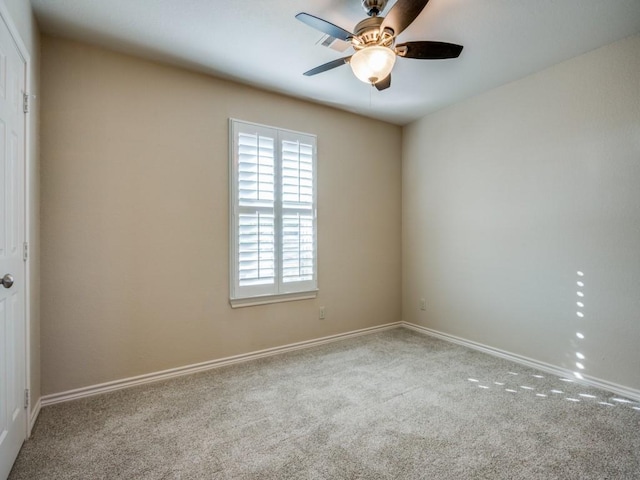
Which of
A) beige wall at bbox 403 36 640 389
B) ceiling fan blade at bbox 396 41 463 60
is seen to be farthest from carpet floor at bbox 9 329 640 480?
ceiling fan blade at bbox 396 41 463 60

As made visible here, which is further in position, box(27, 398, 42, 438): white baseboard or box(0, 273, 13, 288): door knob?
box(27, 398, 42, 438): white baseboard

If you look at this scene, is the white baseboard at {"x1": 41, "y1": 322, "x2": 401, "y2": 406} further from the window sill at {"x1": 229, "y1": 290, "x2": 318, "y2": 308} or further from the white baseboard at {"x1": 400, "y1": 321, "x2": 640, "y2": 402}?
the white baseboard at {"x1": 400, "y1": 321, "x2": 640, "y2": 402}

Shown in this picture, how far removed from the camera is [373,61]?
197 cm

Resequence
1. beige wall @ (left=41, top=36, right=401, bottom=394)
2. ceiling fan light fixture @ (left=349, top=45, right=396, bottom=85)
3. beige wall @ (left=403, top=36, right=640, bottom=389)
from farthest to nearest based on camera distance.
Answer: beige wall @ (left=403, top=36, right=640, bottom=389) → beige wall @ (left=41, top=36, right=401, bottom=394) → ceiling fan light fixture @ (left=349, top=45, right=396, bottom=85)

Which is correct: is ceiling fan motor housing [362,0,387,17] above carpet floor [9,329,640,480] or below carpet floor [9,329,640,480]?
above

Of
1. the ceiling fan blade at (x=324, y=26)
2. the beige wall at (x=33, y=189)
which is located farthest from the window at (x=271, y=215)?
the ceiling fan blade at (x=324, y=26)

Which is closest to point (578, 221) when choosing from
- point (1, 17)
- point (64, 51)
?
point (1, 17)

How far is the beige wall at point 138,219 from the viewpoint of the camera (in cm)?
249

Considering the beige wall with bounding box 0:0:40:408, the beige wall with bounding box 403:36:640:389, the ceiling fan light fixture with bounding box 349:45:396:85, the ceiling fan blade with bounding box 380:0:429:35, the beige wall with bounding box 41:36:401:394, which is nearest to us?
the ceiling fan blade with bounding box 380:0:429:35

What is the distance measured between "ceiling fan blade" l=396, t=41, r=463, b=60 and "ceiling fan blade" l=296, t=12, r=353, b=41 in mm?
352

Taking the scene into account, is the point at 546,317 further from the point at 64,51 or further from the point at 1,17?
the point at 64,51

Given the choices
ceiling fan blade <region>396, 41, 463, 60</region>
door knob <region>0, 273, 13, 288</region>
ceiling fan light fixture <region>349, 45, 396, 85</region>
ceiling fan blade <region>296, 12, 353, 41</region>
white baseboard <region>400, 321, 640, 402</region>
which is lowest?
white baseboard <region>400, 321, 640, 402</region>

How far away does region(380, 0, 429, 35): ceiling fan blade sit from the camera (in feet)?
5.63

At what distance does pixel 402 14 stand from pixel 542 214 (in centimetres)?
224
